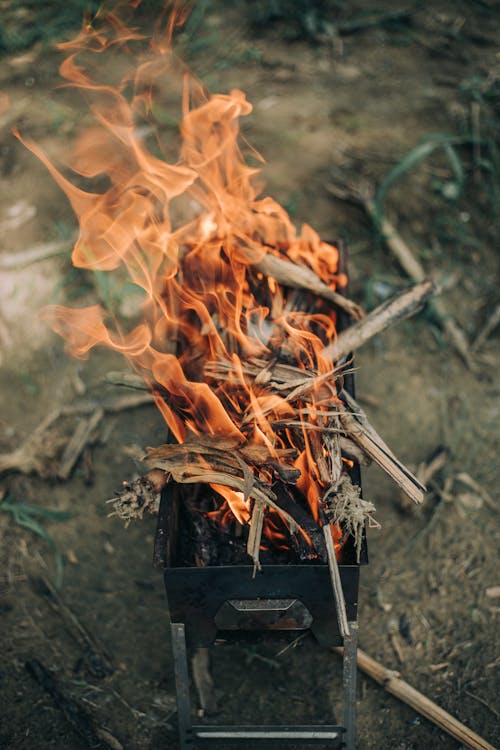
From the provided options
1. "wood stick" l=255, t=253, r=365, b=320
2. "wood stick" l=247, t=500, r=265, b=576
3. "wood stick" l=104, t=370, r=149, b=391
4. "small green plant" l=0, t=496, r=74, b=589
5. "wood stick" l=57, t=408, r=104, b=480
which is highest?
"wood stick" l=255, t=253, r=365, b=320

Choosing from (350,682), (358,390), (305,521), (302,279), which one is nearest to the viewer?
(305,521)

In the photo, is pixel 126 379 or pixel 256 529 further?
pixel 126 379

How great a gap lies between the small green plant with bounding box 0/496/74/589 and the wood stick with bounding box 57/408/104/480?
22 centimetres

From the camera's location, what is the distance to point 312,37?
5551 mm

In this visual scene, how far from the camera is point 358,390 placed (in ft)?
12.2

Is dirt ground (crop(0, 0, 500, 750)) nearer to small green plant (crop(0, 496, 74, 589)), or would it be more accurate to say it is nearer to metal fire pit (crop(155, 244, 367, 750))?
small green plant (crop(0, 496, 74, 589))

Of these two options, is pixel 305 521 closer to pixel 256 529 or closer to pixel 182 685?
pixel 256 529

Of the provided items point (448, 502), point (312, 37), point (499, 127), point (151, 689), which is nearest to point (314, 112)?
point (312, 37)

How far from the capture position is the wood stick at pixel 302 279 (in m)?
2.78

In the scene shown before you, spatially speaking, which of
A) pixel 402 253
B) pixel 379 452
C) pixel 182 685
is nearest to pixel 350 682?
pixel 182 685

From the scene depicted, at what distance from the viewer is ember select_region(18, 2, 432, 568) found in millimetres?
2188

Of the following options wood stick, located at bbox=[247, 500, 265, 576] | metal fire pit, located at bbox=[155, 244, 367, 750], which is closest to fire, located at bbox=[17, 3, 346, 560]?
wood stick, located at bbox=[247, 500, 265, 576]

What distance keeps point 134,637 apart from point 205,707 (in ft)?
1.42

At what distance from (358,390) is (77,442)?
1580 mm
